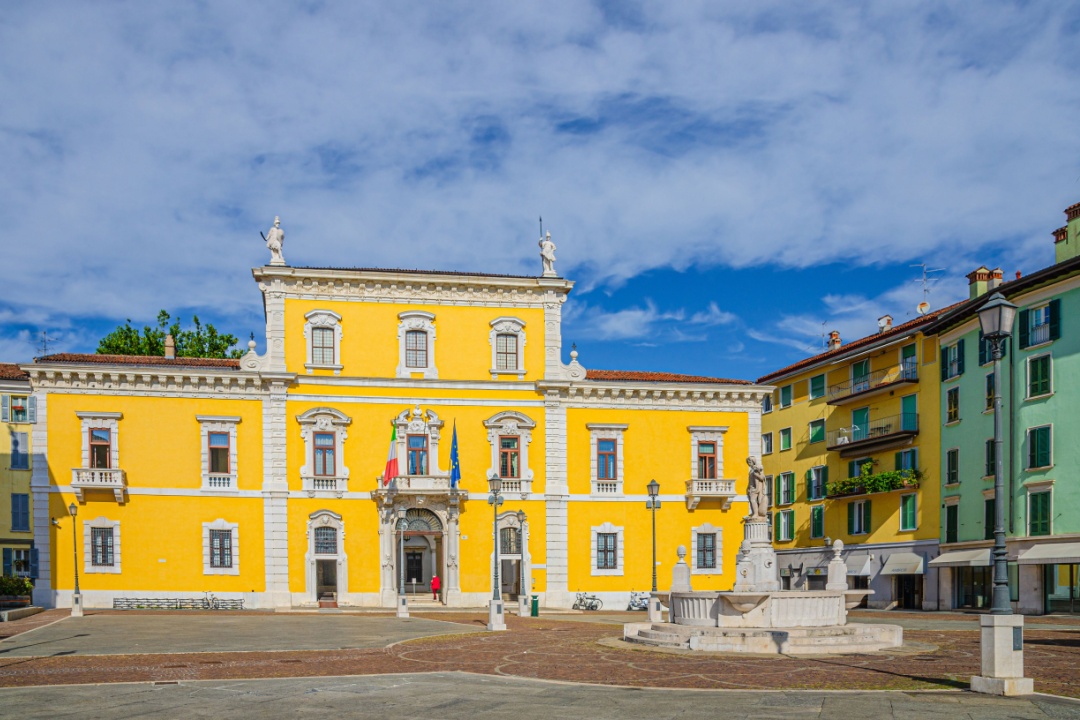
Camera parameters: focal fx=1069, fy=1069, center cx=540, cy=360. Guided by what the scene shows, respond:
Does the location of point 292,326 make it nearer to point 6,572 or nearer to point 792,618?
point 6,572

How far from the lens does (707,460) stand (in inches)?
1978

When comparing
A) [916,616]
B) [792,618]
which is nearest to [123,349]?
[916,616]

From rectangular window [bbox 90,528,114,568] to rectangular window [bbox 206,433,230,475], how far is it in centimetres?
492

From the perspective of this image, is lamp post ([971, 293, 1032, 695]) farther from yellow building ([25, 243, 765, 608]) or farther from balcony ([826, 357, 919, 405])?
balcony ([826, 357, 919, 405])

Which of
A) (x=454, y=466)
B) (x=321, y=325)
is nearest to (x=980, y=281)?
(x=454, y=466)

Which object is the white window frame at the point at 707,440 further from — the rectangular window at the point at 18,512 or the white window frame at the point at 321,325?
the rectangular window at the point at 18,512

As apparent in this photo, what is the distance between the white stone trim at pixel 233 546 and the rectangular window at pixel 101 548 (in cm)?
371

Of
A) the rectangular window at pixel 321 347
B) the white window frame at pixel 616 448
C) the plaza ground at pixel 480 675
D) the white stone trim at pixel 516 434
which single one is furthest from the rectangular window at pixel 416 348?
the plaza ground at pixel 480 675

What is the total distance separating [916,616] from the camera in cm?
Result: 4156

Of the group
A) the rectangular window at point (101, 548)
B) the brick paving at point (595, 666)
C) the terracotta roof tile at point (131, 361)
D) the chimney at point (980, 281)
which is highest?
the chimney at point (980, 281)

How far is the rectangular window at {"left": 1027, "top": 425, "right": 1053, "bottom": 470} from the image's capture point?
39562 millimetres

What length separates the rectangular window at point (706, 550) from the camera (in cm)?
4903

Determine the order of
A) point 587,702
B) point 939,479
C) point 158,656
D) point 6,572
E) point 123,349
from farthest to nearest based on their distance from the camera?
point 123,349, point 6,572, point 939,479, point 158,656, point 587,702

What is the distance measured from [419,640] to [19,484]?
3718cm
